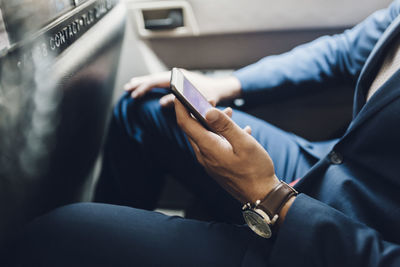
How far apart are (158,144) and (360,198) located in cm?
37

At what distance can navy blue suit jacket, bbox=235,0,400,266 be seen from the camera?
42 cm

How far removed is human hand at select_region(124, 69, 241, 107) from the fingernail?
0.72 ft

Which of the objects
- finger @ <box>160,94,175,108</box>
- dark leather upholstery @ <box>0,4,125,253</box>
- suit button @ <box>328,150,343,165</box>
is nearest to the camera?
dark leather upholstery @ <box>0,4,125,253</box>

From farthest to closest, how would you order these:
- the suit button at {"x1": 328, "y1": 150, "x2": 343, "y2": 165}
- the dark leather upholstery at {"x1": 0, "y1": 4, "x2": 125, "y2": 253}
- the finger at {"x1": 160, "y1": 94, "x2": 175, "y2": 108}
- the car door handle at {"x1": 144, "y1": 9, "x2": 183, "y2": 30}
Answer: the car door handle at {"x1": 144, "y1": 9, "x2": 183, "y2": 30} → the finger at {"x1": 160, "y1": 94, "x2": 175, "y2": 108} → the suit button at {"x1": 328, "y1": 150, "x2": 343, "y2": 165} → the dark leather upholstery at {"x1": 0, "y1": 4, "x2": 125, "y2": 253}

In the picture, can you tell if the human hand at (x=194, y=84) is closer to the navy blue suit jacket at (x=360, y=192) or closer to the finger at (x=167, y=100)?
the finger at (x=167, y=100)

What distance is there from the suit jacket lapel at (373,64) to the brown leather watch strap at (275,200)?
8.0 inches

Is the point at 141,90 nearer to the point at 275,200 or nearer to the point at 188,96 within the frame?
the point at 188,96

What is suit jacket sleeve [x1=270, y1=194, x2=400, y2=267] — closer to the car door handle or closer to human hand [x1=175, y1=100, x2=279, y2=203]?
human hand [x1=175, y1=100, x2=279, y2=203]

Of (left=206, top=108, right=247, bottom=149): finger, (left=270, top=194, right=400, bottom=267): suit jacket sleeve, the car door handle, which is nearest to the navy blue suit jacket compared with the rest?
(left=270, top=194, right=400, bottom=267): suit jacket sleeve

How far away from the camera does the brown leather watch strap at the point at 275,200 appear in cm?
47

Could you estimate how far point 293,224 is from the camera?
1.45 feet

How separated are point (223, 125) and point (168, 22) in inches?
20.2

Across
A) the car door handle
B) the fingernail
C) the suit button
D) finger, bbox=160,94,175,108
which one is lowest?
the suit button

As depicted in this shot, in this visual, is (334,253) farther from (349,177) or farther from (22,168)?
(22,168)
